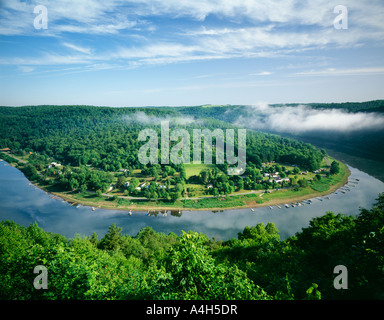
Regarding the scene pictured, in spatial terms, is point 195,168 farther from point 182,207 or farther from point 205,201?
point 182,207

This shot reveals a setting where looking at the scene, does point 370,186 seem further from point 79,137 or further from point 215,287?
point 79,137

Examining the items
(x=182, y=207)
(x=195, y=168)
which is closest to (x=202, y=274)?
(x=182, y=207)

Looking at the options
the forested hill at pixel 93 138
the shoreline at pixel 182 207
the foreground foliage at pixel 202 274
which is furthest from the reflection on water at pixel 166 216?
the forested hill at pixel 93 138

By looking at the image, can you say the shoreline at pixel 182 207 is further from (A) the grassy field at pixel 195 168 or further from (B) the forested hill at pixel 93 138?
(B) the forested hill at pixel 93 138

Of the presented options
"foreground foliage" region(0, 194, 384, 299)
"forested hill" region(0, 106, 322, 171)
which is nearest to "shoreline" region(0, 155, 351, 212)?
"forested hill" region(0, 106, 322, 171)

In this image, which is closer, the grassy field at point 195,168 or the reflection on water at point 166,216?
the reflection on water at point 166,216

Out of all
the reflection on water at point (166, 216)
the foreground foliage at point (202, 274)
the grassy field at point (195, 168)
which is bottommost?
the reflection on water at point (166, 216)

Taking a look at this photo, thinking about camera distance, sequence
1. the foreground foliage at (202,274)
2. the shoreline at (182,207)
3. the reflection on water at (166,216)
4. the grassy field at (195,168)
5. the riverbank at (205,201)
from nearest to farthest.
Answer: the foreground foliage at (202,274), the reflection on water at (166,216), the shoreline at (182,207), the riverbank at (205,201), the grassy field at (195,168)
